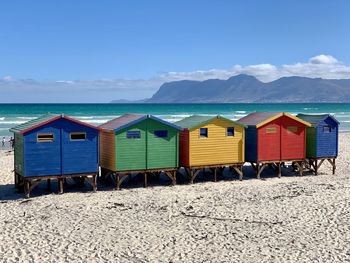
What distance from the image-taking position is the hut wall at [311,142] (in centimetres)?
2473

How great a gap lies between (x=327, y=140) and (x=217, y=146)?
6.07m

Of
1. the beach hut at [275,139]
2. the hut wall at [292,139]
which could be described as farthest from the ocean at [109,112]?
the hut wall at [292,139]

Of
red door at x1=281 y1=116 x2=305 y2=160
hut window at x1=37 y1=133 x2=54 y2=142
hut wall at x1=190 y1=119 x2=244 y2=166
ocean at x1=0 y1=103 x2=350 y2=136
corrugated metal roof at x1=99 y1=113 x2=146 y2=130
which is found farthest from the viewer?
ocean at x1=0 y1=103 x2=350 y2=136

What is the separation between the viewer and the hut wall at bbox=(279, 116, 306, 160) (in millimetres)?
23906

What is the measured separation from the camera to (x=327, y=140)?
2498cm

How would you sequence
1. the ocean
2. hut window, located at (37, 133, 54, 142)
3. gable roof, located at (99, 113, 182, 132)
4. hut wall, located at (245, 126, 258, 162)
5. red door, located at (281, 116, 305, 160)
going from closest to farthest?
hut window, located at (37, 133, 54, 142) < gable roof, located at (99, 113, 182, 132) < hut wall, located at (245, 126, 258, 162) < red door, located at (281, 116, 305, 160) < the ocean

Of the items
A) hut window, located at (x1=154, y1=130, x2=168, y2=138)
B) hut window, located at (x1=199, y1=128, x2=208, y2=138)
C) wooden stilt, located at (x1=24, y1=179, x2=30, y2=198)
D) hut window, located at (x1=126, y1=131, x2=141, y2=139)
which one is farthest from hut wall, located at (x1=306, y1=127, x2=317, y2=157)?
wooden stilt, located at (x1=24, y1=179, x2=30, y2=198)

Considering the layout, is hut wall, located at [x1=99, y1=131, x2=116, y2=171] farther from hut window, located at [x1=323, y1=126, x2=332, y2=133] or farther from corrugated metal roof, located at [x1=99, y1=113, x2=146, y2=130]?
hut window, located at [x1=323, y1=126, x2=332, y2=133]

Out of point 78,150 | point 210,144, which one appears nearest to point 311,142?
point 210,144

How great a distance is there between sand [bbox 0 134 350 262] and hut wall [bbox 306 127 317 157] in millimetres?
3240

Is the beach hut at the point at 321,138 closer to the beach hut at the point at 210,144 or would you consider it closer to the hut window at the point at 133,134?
the beach hut at the point at 210,144

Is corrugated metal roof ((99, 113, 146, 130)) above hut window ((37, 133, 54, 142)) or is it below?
above

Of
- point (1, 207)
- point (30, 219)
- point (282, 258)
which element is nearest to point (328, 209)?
point (282, 258)

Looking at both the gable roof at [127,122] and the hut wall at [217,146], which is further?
the hut wall at [217,146]
